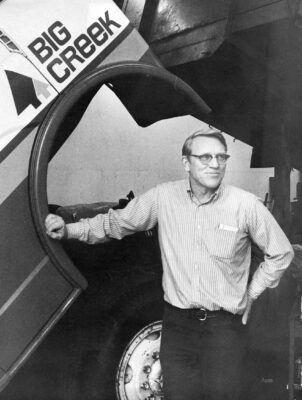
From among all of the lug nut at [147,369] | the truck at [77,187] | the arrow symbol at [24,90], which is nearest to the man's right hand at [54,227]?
the truck at [77,187]

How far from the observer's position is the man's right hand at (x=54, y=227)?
79.4 inches

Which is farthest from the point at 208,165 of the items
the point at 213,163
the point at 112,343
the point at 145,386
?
the point at 145,386

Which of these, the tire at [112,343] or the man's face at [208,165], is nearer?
the man's face at [208,165]

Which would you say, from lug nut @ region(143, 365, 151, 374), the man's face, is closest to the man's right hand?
the man's face

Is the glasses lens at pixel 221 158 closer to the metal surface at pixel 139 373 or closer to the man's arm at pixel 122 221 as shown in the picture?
the man's arm at pixel 122 221

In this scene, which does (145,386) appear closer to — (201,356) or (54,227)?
(201,356)

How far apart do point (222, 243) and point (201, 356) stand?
1.65 feet

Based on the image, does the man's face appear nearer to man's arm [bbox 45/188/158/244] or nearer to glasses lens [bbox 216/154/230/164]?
glasses lens [bbox 216/154/230/164]

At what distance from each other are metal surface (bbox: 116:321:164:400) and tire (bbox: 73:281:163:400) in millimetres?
25

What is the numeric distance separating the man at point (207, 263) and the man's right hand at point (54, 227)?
14 centimetres

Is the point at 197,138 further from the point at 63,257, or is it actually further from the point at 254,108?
the point at 254,108

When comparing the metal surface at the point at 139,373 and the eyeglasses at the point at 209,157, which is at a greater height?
the eyeglasses at the point at 209,157

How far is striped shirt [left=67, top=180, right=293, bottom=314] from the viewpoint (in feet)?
7.57

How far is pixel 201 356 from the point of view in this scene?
2355 mm
